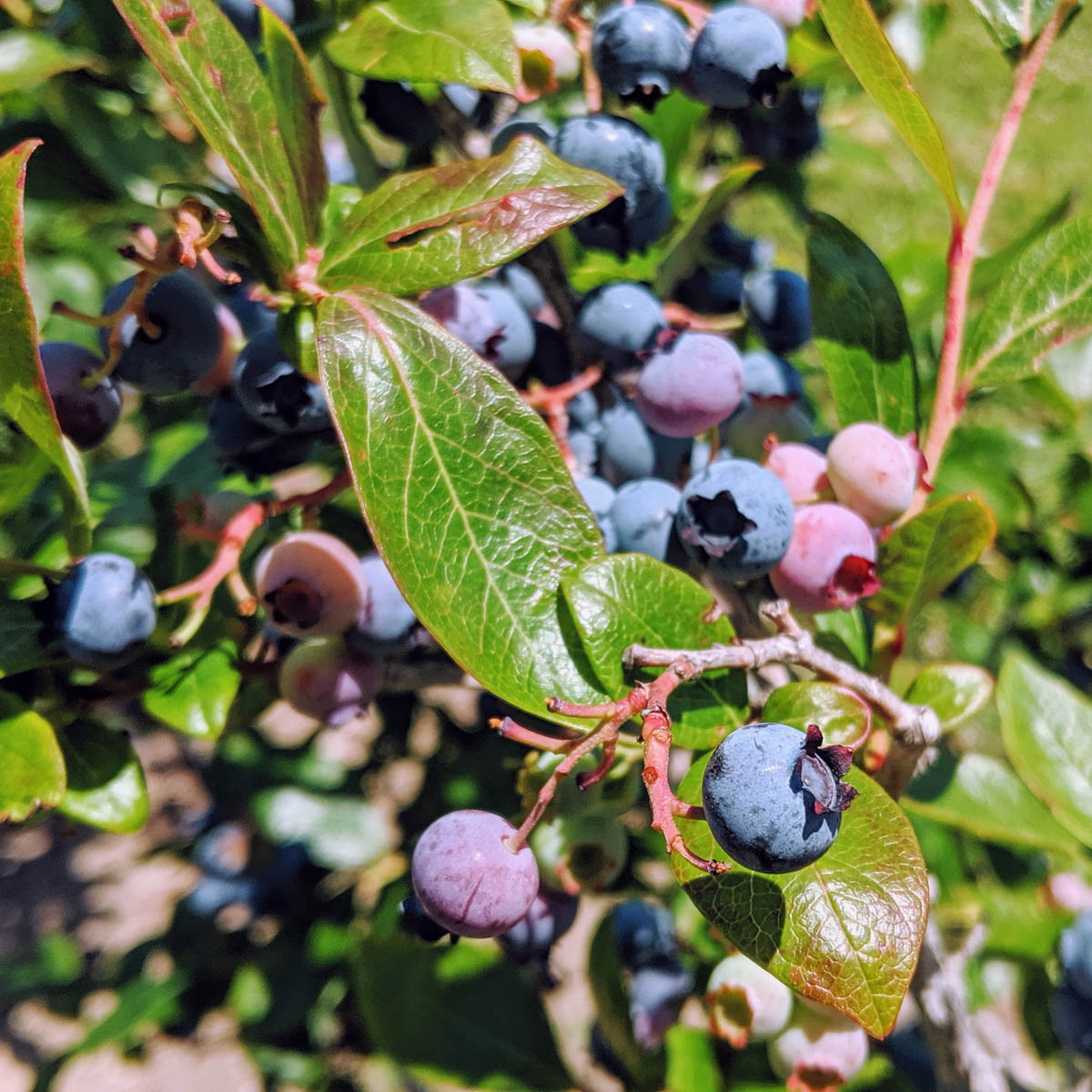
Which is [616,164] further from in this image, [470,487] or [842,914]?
[842,914]

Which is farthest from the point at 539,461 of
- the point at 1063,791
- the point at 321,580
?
the point at 1063,791

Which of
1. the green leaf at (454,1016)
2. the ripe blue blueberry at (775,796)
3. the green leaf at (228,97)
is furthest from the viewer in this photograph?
the green leaf at (454,1016)

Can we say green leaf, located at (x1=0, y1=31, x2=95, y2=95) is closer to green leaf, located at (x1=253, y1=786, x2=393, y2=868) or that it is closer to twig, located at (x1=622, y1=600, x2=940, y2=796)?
twig, located at (x1=622, y1=600, x2=940, y2=796)

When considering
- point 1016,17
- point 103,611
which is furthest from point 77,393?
point 1016,17

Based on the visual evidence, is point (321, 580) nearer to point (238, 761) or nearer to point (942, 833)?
point (238, 761)

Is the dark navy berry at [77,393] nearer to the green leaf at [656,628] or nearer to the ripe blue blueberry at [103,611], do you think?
the ripe blue blueberry at [103,611]

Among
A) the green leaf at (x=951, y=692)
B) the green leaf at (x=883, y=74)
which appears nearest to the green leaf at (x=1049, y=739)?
the green leaf at (x=951, y=692)
